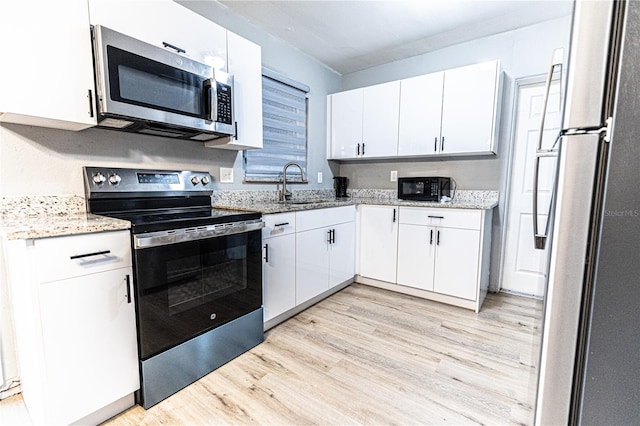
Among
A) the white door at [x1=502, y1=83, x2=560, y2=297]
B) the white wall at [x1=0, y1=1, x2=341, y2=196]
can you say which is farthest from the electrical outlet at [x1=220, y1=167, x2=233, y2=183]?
the white door at [x1=502, y1=83, x2=560, y2=297]

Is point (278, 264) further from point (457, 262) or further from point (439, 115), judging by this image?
point (439, 115)

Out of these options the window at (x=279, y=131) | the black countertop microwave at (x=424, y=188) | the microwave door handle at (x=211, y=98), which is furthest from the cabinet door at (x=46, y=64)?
the black countertop microwave at (x=424, y=188)

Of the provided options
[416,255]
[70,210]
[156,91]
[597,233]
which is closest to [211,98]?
[156,91]

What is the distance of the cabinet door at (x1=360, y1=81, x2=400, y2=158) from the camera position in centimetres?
294

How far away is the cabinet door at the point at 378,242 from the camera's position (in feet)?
9.16

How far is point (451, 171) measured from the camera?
9.76ft

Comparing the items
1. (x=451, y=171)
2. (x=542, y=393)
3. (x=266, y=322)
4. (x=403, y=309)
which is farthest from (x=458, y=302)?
(x=542, y=393)

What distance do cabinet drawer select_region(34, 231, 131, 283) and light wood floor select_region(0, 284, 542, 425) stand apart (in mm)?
715

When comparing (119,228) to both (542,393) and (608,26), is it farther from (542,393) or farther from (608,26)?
(608,26)

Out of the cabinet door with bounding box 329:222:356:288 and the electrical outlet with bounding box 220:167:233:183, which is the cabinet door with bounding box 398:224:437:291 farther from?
the electrical outlet with bounding box 220:167:233:183

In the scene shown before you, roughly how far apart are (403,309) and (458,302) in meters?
0.48

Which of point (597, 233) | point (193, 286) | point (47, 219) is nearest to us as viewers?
point (597, 233)

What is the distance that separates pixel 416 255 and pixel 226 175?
1786 millimetres

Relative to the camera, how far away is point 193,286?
1490mm
